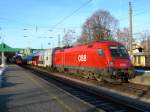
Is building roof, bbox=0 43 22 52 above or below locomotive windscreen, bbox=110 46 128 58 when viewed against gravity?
above

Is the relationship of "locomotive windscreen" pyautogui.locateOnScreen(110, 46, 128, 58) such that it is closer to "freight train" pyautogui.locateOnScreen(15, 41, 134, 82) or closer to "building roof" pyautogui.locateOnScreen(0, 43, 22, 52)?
"freight train" pyautogui.locateOnScreen(15, 41, 134, 82)

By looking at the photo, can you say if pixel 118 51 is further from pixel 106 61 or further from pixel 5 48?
pixel 5 48

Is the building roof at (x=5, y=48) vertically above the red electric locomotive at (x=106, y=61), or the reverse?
the building roof at (x=5, y=48)

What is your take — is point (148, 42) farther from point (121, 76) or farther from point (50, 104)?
point (50, 104)

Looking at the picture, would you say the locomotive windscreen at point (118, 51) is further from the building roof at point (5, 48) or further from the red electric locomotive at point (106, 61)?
the building roof at point (5, 48)

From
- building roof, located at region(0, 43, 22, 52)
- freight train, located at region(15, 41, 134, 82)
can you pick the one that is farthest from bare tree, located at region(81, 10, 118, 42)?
freight train, located at region(15, 41, 134, 82)

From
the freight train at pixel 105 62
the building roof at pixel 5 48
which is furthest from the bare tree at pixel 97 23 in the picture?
the freight train at pixel 105 62

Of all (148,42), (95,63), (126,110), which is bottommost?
(126,110)

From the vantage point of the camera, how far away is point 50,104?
598 inches

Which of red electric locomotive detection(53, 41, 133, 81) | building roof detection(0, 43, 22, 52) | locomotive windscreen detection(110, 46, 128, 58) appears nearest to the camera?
red electric locomotive detection(53, 41, 133, 81)

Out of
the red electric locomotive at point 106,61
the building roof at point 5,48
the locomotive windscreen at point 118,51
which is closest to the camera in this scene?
the red electric locomotive at point 106,61

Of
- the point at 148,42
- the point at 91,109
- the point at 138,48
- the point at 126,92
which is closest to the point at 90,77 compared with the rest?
the point at 126,92

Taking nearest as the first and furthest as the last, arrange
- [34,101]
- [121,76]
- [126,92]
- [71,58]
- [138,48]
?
[34,101]
[126,92]
[121,76]
[71,58]
[138,48]

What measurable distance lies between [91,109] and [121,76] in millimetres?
12798
